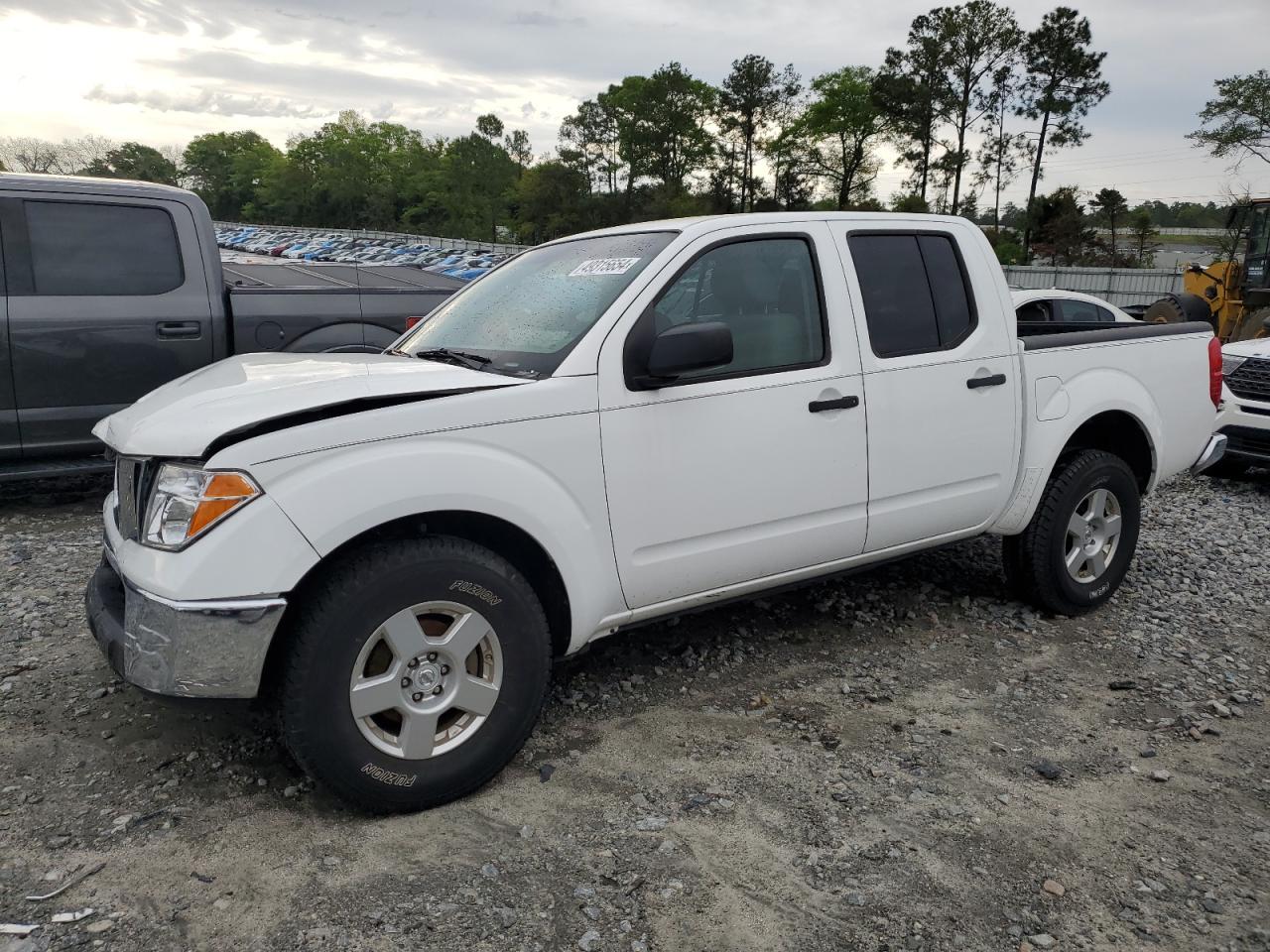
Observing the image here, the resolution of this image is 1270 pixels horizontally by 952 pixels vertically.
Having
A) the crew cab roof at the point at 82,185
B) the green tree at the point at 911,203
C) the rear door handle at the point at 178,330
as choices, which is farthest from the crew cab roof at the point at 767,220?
the green tree at the point at 911,203

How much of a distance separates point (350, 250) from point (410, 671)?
57617mm

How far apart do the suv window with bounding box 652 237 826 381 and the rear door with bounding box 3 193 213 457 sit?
4063 millimetres

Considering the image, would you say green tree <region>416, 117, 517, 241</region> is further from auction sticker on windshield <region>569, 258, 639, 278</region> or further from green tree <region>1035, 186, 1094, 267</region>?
auction sticker on windshield <region>569, 258, 639, 278</region>

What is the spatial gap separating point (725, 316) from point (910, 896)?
2048 millimetres

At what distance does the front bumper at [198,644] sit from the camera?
8.50 ft

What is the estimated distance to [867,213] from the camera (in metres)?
4.34

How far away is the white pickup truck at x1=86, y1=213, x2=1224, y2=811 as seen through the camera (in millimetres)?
2676

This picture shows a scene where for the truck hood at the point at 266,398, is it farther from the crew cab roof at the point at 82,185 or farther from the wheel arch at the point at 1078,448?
the crew cab roof at the point at 82,185

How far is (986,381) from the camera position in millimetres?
4125

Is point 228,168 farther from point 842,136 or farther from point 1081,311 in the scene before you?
point 1081,311

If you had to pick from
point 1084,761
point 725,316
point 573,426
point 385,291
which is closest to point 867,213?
point 725,316

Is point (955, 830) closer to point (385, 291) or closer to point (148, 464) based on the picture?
point (148, 464)

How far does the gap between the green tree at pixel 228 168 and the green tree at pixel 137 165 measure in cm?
415

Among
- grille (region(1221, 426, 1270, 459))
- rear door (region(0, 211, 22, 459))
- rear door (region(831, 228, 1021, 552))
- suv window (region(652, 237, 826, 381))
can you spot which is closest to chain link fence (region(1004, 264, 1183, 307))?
grille (region(1221, 426, 1270, 459))
